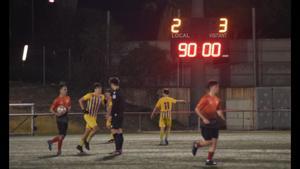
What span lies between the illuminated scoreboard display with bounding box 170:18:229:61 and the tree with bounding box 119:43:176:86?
30.5 feet

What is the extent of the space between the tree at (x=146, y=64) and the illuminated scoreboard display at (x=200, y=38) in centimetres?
929

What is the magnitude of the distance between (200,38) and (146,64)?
979 cm

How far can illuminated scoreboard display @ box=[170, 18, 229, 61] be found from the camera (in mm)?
26703

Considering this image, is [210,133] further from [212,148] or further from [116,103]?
[116,103]

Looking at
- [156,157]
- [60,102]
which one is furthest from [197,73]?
[156,157]

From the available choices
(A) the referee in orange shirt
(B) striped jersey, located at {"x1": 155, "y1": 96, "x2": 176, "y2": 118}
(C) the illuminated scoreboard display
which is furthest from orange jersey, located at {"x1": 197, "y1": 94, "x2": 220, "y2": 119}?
(C) the illuminated scoreboard display

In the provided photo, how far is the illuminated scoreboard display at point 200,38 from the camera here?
87.6ft

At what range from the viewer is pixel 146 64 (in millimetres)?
36281

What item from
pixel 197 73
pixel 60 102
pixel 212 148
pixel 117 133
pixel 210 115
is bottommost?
pixel 212 148

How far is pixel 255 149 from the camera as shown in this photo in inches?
655

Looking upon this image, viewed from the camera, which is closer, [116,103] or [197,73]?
[116,103]
